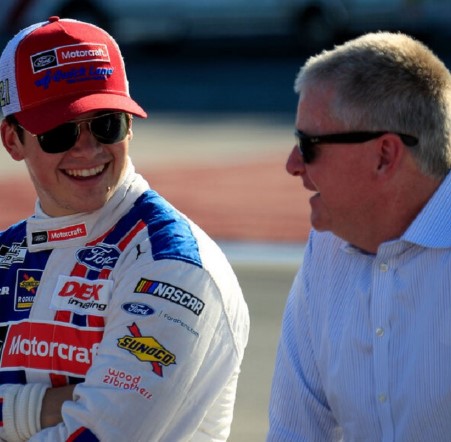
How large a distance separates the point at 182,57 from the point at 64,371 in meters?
20.2

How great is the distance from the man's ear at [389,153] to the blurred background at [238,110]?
3.52m

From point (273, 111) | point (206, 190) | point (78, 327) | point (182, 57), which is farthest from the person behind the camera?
point (182, 57)

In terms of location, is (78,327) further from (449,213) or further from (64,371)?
(449,213)

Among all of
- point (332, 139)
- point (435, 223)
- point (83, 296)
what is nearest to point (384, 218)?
point (435, 223)

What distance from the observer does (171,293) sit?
3184mm

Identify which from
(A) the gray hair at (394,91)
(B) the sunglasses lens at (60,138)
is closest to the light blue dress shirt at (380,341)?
(A) the gray hair at (394,91)

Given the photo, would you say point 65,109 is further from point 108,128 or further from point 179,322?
point 179,322

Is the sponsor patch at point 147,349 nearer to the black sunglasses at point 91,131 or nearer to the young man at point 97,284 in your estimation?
the young man at point 97,284

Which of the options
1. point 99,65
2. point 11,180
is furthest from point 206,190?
point 99,65

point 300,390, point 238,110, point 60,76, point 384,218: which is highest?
point 60,76

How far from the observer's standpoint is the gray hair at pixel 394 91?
2.96 meters

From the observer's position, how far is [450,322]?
302 centimetres

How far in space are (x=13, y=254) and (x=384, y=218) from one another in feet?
3.54

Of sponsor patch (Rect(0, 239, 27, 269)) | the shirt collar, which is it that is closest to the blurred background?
sponsor patch (Rect(0, 239, 27, 269))
